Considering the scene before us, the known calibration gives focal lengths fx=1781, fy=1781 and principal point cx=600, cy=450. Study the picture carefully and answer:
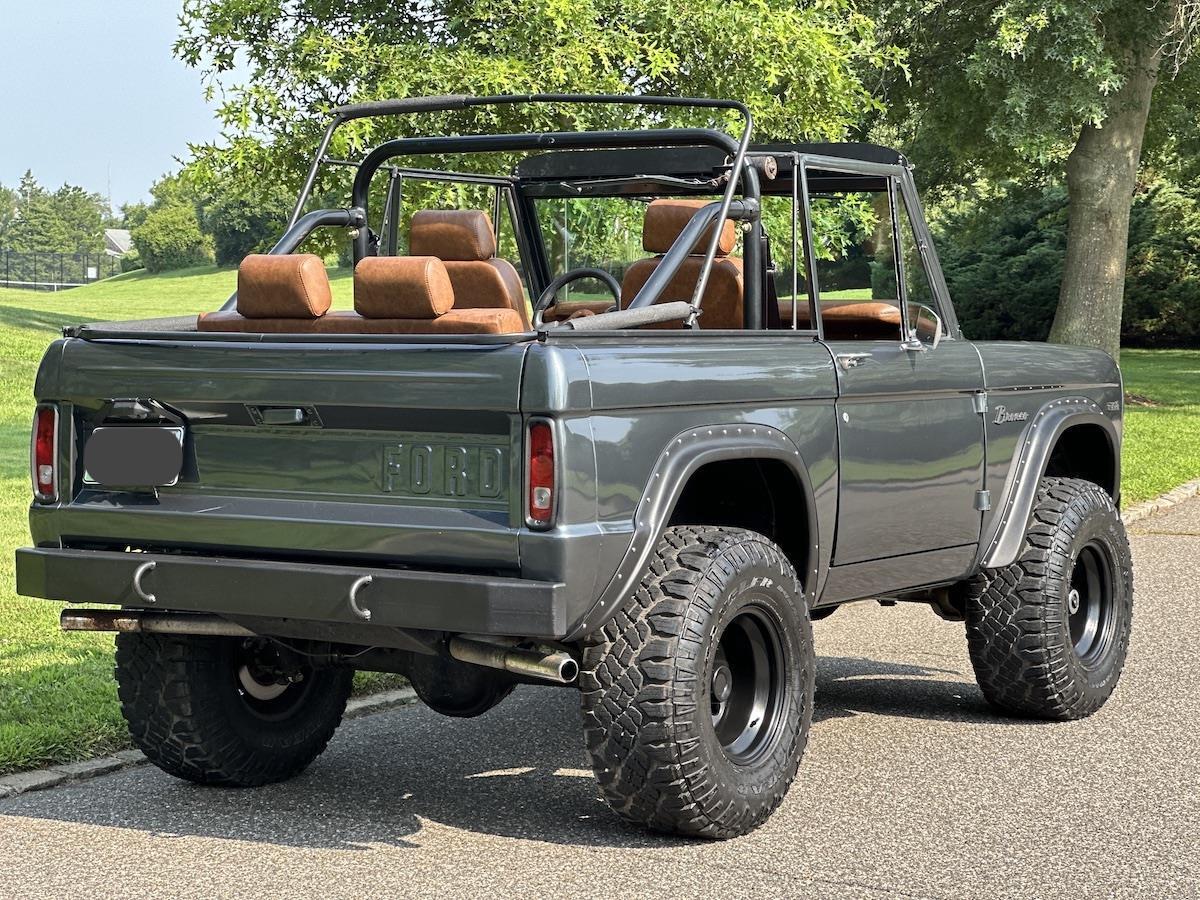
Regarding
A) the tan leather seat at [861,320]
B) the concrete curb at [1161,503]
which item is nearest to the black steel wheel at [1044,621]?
the tan leather seat at [861,320]

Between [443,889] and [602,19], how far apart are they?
43.5 ft

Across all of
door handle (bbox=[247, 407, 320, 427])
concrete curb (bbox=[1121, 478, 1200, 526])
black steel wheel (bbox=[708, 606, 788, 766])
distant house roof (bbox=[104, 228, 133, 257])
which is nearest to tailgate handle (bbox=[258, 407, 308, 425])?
door handle (bbox=[247, 407, 320, 427])

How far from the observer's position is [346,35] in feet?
55.5

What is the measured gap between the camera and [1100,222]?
897 inches

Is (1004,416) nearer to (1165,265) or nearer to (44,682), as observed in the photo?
(44,682)

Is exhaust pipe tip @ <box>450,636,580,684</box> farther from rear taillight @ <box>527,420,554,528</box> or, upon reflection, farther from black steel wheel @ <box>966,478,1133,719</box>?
black steel wheel @ <box>966,478,1133,719</box>

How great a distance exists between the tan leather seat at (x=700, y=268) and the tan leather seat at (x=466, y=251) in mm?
461

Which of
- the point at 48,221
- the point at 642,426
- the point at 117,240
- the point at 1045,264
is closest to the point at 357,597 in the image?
the point at 642,426

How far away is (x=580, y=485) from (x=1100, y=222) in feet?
64.3

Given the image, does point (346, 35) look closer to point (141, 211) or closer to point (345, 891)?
point (345, 891)

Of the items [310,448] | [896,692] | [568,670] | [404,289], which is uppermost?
[404,289]

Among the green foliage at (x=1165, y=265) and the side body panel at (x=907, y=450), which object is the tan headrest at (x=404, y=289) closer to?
the side body panel at (x=907, y=450)

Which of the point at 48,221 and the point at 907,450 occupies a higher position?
the point at 48,221

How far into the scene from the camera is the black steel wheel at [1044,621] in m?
6.61
